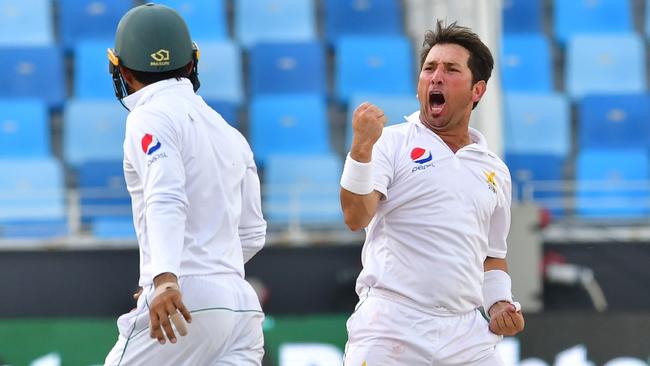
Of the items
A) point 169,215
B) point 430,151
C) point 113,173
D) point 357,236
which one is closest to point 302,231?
point 357,236

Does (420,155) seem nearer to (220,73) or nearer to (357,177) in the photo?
(357,177)

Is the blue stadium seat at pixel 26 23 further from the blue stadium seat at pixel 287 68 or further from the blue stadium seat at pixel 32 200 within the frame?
the blue stadium seat at pixel 287 68

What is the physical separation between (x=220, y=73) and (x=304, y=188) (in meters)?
1.83

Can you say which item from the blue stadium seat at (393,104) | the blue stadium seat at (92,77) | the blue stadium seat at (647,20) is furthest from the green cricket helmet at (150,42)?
the blue stadium seat at (647,20)

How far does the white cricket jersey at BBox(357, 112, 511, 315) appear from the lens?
4668 millimetres

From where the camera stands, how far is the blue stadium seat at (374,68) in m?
12.5

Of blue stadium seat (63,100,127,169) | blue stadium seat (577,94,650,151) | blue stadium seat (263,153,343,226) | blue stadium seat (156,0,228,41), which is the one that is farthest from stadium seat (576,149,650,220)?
blue stadium seat (63,100,127,169)

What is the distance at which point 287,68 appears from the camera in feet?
40.6

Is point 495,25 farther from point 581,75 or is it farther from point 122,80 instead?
point 122,80

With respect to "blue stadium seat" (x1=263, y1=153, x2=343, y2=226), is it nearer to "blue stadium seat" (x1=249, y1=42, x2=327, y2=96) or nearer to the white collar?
"blue stadium seat" (x1=249, y1=42, x2=327, y2=96)

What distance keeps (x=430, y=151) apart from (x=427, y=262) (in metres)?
0.41

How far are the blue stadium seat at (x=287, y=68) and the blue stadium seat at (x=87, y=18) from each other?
1.49 metres

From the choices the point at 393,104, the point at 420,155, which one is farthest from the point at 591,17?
the point at 420,155

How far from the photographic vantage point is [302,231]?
A: 423 inches
